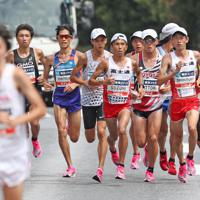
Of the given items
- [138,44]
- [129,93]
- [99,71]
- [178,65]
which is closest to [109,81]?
[99,71]

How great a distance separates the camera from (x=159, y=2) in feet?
210

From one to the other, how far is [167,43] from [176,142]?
5.99 feet

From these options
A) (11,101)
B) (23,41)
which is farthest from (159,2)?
(11,101)

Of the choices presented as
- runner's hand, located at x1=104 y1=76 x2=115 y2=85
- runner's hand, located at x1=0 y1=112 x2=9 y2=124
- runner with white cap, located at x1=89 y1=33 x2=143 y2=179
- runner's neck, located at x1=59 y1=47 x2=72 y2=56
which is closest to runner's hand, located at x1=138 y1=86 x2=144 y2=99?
runner with white cap, located at x1=89 y1=33 x2=143 y2=179

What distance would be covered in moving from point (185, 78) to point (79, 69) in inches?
58.9

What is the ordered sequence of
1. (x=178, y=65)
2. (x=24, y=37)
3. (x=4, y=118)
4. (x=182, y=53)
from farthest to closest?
(x=24, y=37) → (x=182, y=53) → (x=178, y=65) → (x=4, y=118)

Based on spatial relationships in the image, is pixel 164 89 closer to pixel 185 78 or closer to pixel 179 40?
pixel 185 78

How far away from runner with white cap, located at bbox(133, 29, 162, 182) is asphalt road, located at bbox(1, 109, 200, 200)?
44cm

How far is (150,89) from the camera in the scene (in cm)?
1430

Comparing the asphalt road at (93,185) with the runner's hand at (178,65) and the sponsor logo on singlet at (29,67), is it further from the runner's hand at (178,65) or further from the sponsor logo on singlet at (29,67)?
the runner's hand at (178,65)

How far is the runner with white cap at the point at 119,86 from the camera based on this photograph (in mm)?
13961

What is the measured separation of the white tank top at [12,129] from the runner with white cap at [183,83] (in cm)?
501

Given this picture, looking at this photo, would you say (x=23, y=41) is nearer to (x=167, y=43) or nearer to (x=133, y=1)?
(x=167, y=43)

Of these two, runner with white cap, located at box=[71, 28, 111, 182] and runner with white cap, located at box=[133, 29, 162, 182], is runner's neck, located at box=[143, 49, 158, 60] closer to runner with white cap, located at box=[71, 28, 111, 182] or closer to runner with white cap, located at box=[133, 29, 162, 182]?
runner with white cap, located at box=[133, 29, 162, 182]
